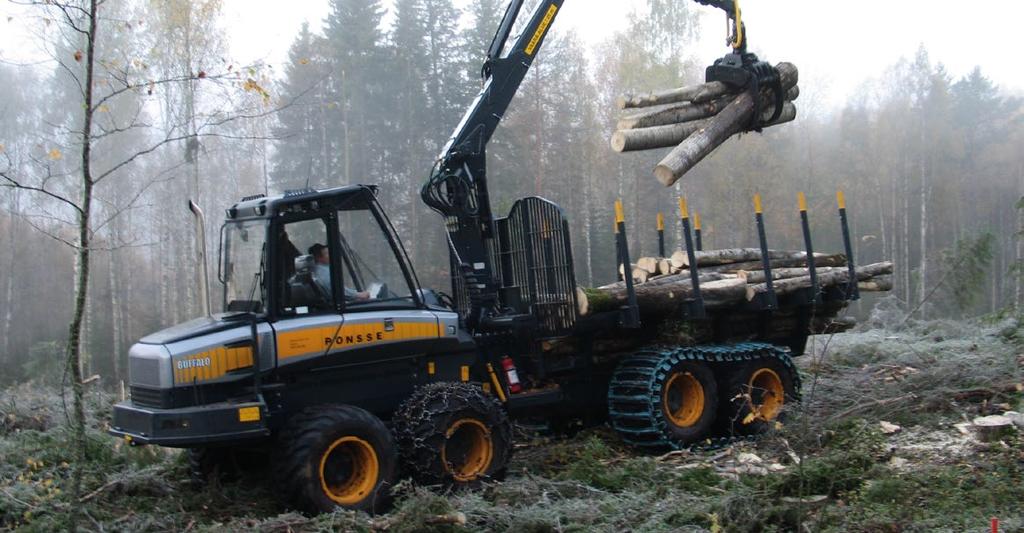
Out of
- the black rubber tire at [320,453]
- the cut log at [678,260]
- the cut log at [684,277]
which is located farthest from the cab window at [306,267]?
the cut log at [678,260]

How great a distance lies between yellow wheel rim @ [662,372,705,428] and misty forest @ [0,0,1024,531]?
1.92 ft

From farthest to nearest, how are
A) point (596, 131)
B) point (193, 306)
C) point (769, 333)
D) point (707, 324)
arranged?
point (596, 131) < point (193, 306) < point (769, 333) < point (707, 324)

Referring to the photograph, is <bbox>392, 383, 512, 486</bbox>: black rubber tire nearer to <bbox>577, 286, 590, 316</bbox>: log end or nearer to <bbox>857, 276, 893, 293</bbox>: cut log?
<bbox>577, 286, 590, 316</bbox>: log end

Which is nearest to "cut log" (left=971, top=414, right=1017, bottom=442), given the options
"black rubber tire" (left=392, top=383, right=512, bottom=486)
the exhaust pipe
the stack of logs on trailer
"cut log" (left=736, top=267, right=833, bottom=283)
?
the stack of logs on trailer

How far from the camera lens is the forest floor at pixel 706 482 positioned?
5.94 m

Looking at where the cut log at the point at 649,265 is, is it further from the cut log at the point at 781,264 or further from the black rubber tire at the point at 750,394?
the black rubber tire at the point at 750,394

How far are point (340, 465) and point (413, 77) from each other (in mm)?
23205

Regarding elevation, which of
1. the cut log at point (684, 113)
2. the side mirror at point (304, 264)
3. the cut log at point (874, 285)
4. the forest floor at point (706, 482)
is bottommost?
the forest floor at point (706, 482)

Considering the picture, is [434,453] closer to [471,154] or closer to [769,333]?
[471,154]

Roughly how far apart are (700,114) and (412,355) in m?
4.05

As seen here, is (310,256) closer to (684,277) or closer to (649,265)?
(684,277)

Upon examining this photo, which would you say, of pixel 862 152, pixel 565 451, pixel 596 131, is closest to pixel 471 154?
pixel 565 451

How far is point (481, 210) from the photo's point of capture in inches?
355

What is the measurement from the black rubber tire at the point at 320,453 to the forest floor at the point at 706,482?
0.25 metres
